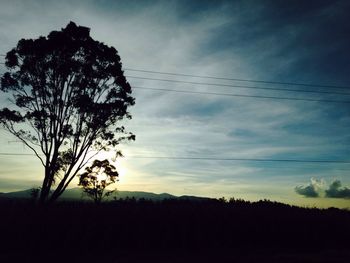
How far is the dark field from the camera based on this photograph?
15.8 metres

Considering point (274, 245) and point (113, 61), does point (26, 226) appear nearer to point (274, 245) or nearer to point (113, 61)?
point (274, 245)

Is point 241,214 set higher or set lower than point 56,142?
lower

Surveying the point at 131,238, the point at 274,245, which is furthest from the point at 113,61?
the point at 274,245

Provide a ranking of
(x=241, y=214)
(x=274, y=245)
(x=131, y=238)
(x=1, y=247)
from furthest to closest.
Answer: (x=241, y=214), (x=274, y=245), (x=131, y=238), (x=1, y=247)

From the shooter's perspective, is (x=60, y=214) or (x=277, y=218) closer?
(x=60, y=214)

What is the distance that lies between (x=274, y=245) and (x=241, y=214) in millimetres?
2532

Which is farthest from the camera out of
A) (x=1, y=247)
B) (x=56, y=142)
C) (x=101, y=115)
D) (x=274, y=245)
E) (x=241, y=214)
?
(x=101, y=115)

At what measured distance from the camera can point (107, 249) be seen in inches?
668

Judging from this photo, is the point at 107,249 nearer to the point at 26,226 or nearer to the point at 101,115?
the point at 26,226

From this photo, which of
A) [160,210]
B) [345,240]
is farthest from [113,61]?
[345,240]

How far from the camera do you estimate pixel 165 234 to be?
18656 mm

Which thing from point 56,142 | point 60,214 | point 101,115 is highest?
point 101,115

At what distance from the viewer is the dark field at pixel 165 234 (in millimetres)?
15812

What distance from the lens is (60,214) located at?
1834 centimetres
